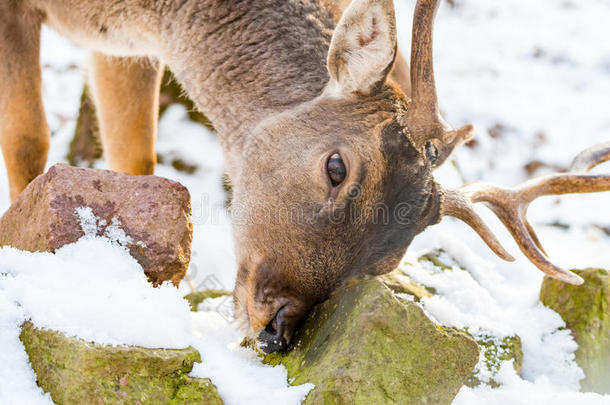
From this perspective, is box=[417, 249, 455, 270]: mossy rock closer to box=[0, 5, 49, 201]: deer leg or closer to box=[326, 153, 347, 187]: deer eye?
box=[326, 153, 347, 187]: deer eye

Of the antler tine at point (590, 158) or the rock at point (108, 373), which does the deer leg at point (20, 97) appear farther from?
the antler tine at point (590, 158)

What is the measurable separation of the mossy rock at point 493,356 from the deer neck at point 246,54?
1.96 metres

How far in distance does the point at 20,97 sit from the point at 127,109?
1.22 metres

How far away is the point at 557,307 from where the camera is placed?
4.82m

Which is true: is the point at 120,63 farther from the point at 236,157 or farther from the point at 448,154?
the point at 448,154

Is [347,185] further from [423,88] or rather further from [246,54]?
[246,54]

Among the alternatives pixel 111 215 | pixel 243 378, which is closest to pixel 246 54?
pixel 111 215

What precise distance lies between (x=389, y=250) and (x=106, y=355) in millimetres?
1635

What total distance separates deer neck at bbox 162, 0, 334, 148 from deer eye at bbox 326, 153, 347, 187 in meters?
0.76

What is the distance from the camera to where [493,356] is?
163 inches

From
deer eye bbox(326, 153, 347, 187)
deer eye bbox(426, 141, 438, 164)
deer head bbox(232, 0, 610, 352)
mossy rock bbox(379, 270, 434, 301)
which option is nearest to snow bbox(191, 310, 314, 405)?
deer head bbox(232, 0, 610, 352)

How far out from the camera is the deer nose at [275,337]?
10.5ft

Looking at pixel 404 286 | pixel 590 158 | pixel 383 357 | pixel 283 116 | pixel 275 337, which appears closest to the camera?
pixel 383 357

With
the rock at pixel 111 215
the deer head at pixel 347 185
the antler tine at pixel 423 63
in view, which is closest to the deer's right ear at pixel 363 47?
the deer head at pixel 347 185
